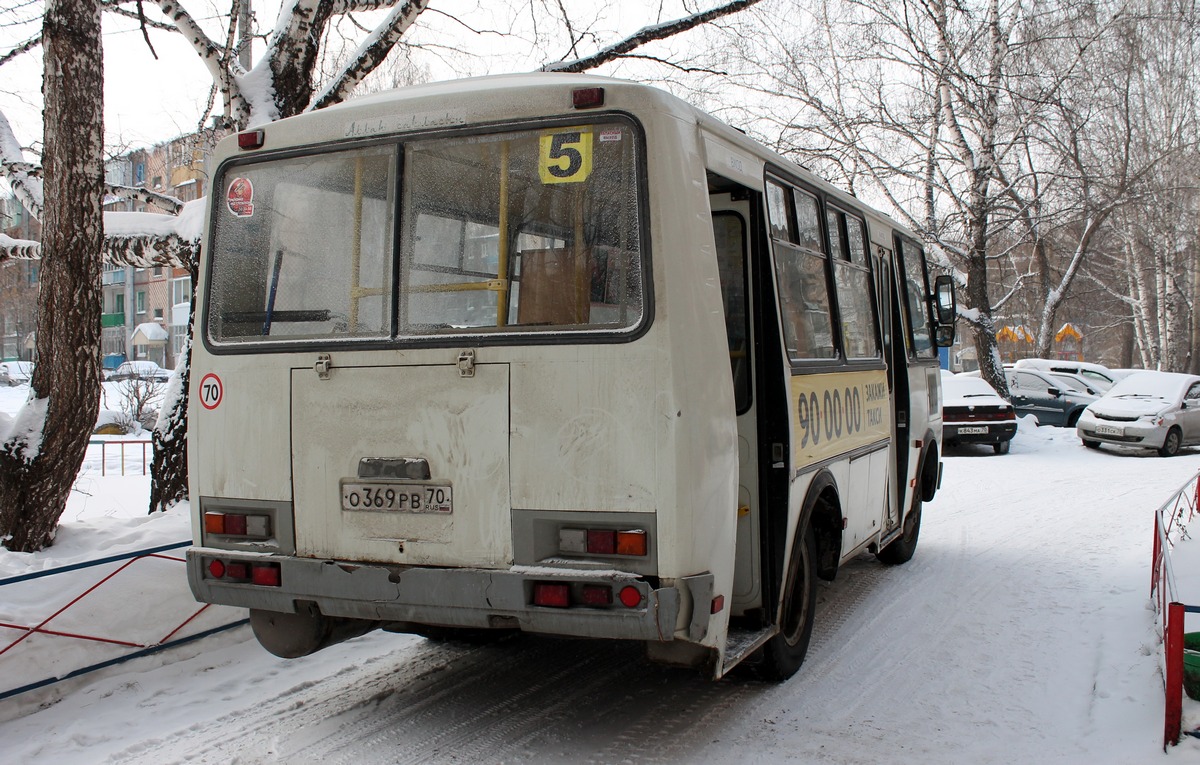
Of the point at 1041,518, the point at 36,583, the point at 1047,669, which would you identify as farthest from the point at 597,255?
the point at 1041,518

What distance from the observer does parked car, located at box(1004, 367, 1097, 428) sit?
24.4 meters

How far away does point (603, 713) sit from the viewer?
209 inches

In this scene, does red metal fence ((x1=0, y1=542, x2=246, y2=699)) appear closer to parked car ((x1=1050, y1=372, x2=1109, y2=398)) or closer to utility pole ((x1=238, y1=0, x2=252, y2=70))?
utility pole ((x1=238, y1=0, x2=252, y2=70))

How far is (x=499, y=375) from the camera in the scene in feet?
14.7

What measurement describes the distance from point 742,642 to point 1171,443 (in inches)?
705

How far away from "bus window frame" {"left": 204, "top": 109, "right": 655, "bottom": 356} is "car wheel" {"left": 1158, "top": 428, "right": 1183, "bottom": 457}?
18.5 m

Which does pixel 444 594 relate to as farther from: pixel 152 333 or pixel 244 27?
pixel 152 333

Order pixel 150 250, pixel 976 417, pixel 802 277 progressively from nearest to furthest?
pixel 802 277 → pixel 150 250 → pixel 976 417

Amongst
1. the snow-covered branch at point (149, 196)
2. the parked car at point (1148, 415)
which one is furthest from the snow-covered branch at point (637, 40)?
the parked car at point (1148, 415)

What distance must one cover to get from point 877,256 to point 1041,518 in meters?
5.49

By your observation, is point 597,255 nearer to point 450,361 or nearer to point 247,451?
point 450,361

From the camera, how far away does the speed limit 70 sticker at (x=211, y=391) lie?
505 cm

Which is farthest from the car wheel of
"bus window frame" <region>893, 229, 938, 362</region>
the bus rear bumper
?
the bus rear bumper

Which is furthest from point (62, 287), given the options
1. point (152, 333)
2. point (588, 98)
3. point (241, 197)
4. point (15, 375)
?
point (152, 333)
